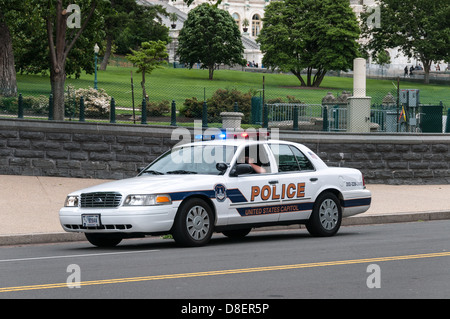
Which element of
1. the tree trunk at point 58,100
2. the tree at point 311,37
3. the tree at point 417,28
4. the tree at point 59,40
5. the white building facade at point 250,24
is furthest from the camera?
the white building facade at point 250,24

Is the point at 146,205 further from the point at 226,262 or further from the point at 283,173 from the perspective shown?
the point at 283,173

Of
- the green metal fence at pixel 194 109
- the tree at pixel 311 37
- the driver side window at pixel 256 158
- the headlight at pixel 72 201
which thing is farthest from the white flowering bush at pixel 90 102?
the tree at pixel 311 37

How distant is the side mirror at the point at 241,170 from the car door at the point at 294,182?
740 millimetres

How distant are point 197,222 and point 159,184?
0.78 m

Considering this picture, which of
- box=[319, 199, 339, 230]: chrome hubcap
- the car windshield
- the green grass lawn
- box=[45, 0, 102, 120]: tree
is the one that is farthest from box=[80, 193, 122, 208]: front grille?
the green grass lawn

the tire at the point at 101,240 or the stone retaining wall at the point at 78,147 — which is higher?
the stone retaining wall at the point at 78,147

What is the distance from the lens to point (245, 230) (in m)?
14.4

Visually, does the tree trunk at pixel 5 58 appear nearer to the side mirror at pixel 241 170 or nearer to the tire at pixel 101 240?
the tire at pixel 101 240

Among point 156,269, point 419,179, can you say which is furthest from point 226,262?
point 419,179

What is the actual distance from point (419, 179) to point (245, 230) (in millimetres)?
11817

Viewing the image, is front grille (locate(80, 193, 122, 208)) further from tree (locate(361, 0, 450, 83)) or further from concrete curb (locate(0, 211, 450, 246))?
tree (locate(361, 0, 450, 83))

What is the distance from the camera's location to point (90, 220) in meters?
12.2

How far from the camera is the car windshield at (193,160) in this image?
1306cm

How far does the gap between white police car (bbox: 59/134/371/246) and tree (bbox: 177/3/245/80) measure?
67.9 metres
